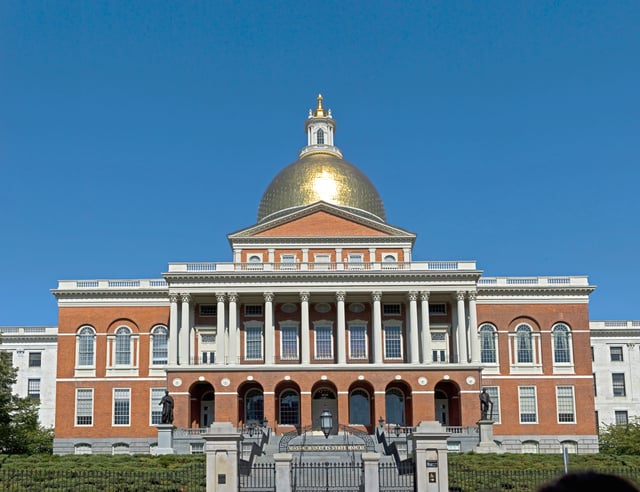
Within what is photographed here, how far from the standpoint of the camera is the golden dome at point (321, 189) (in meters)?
75.1

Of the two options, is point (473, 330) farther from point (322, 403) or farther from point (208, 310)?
point (208, 310)

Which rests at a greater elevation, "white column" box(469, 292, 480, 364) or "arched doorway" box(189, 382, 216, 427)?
"white column" box(469, 292, 480, 364)

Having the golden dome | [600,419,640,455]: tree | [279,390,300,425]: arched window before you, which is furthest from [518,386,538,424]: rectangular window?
the golden dome

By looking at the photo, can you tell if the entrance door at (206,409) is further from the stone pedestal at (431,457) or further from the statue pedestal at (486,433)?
the stone pedestal at (431,457)

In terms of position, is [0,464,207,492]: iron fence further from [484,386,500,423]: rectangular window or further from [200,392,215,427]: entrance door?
[484,386,500,423]: rectangular window

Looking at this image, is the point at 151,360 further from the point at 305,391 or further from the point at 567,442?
the point at 567,442

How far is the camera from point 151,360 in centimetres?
7081

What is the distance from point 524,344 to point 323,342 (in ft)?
50.2

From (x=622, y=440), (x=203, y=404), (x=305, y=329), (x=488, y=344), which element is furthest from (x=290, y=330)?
(x=622, y=440)

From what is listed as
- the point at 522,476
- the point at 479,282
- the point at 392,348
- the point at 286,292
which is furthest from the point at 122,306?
the point at 522,476

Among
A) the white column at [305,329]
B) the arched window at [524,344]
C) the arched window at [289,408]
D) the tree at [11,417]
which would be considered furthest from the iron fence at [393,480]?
the arched window at [524,344]

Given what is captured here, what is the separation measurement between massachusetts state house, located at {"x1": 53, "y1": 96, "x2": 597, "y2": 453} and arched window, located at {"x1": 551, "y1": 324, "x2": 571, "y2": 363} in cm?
11

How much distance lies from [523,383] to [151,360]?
27914 mm

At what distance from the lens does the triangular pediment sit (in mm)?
72000
